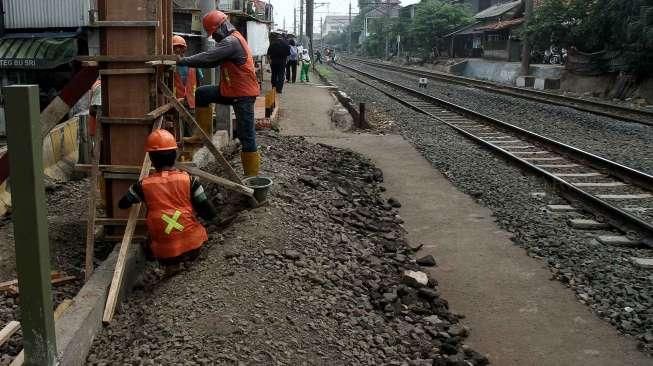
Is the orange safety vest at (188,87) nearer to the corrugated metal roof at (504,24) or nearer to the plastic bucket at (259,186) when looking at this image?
the plastic bucket at (259,186)

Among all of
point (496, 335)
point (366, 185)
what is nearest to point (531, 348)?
point (496, 335)

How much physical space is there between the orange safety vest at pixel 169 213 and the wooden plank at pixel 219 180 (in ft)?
1.19

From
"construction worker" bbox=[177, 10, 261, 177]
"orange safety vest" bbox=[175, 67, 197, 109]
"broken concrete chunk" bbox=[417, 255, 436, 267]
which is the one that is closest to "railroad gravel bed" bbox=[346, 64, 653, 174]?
"broken concrete chunk" bbox=[417, 255, 436, 267]

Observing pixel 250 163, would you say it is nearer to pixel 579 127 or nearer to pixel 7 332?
pixel 7 332

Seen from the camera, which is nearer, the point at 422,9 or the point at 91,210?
the point at 91,210

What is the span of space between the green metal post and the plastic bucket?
335cm

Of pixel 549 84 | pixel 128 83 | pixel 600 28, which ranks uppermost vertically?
pixel 600 28

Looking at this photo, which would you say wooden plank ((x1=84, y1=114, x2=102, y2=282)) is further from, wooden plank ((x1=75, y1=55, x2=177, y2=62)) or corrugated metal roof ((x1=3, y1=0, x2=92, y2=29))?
corrugated metal roof ((x1=3, y1=0, x2=92, y2=29))

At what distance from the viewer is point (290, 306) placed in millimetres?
4121

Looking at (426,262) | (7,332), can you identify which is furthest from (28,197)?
(426,262)

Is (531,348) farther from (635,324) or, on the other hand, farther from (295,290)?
(295,290)

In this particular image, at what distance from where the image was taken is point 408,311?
477 cm

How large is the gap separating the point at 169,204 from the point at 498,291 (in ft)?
9.49

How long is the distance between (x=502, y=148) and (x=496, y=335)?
8.11 metres
